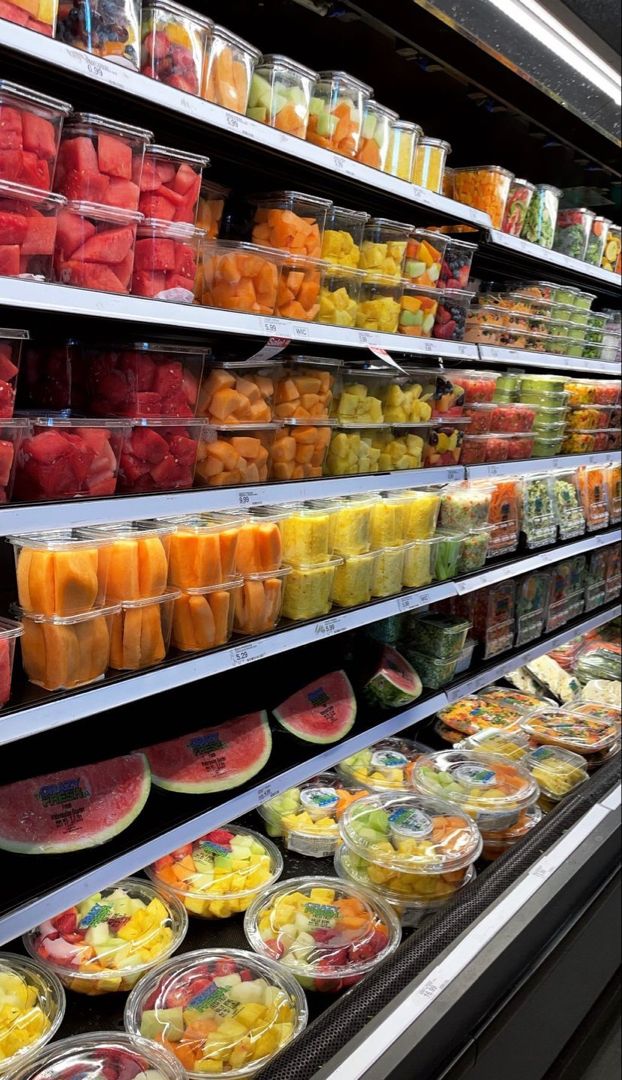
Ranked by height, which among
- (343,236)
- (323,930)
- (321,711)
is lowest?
(323,930)

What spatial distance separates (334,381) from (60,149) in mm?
890

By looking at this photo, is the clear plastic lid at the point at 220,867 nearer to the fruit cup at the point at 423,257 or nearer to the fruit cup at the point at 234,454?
the fruit cup at the point at 234,454

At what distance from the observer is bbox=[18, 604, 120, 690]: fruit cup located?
147cm

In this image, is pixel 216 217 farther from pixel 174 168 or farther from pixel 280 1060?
pixel 280 1060

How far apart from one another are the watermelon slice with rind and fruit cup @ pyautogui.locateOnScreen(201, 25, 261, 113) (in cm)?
151

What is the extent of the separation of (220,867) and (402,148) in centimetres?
186

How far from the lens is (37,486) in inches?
57.6

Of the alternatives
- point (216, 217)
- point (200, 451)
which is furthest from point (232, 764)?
point (216, 217)

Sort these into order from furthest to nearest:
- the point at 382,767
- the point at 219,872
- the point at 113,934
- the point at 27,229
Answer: the point at 382,767, the point at 219,872, the point at 113,934, the point at 27,229

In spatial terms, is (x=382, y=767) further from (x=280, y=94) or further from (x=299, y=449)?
(x=280, y=94)

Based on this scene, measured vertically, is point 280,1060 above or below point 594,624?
below

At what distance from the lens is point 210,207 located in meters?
1.80

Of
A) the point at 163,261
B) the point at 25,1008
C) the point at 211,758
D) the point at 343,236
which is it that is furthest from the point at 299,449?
the point at 25,1008

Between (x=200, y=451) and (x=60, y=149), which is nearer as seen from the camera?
(x=60, y=149)
